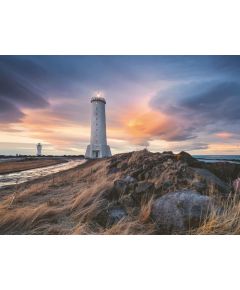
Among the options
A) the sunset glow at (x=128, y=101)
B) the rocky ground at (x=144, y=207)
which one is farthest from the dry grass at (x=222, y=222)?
the sunset glow at (x=128, y=101)

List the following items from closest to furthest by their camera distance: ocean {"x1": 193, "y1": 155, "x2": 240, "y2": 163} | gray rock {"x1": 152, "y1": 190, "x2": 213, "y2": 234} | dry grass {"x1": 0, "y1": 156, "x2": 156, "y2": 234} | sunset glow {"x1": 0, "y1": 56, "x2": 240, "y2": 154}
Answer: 1. gray rock {"x1": 152, "y1": 190, "x2": 213, "y2": 234}
2. dry grass {"x1": 0, "y1": 156, "x2": 156, "y2": 234}
3. sunset glow {"x1": 0, "y1": 56, "x2": 240, "y2": 154}
4. ocean {"x1": 193, "y1": 155, "x2": 240, "y2": 163}

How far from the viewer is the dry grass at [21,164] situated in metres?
4.16

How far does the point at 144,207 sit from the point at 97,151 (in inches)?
88.6

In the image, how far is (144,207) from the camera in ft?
8.52

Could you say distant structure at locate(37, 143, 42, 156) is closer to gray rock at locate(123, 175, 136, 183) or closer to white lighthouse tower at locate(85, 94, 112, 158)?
white lighthouse tower at locate(85, 94, 112, 158)

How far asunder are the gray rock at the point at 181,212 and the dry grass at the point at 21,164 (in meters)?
3.23

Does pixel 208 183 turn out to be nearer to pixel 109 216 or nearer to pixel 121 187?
pixel 121 187

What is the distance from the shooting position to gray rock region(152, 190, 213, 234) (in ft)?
7.65

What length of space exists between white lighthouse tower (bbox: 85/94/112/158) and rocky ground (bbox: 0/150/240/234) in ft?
3.76

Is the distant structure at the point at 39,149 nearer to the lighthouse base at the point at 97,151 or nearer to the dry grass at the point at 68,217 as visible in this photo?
the lighthouse base at the point at 97,151

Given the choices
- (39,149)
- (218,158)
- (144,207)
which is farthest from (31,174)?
(218,158)

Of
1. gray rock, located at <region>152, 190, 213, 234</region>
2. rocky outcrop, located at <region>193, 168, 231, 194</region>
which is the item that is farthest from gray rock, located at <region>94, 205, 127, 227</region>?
rocky outcrop, located at <region>193, 168, 231, 194</region>

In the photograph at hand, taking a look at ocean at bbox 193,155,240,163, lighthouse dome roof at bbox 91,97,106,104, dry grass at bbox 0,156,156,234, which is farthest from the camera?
lighthouse dome roof at bbox 91,97,106,104
